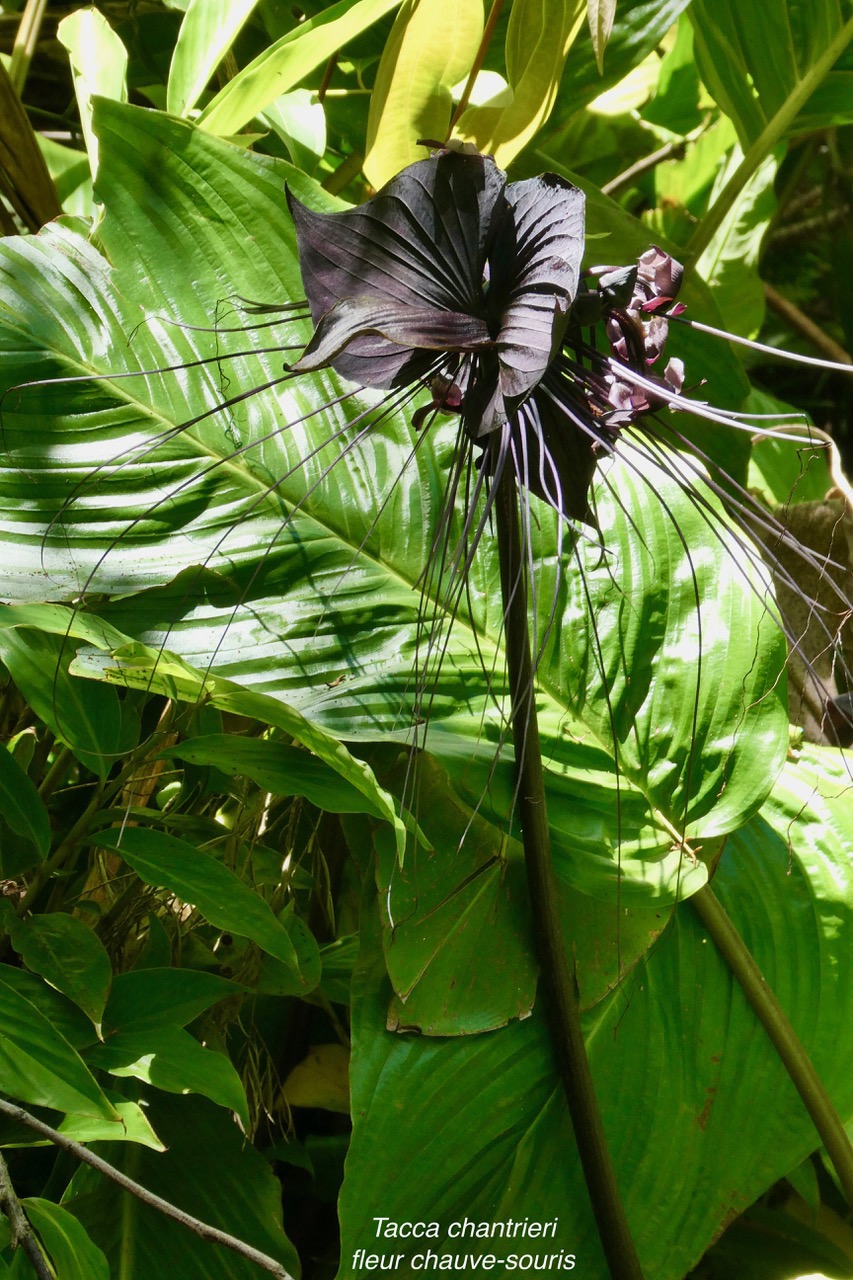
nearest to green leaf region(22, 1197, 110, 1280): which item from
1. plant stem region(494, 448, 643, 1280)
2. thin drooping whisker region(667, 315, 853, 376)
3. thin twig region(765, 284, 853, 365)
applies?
plant stem region(494, 448, 643, 1280)

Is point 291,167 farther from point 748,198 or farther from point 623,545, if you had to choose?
point 748,198

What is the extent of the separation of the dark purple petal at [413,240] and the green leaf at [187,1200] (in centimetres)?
54

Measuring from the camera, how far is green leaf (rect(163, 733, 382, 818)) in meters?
0.57

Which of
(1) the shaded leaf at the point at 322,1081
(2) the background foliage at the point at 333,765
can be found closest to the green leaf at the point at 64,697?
(2) the background foliage at the point at 333,765

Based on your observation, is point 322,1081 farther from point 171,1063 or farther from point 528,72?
point 528,72

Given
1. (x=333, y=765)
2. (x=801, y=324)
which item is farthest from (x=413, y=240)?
(x=801, y=324)

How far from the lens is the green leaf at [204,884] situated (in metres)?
0.56

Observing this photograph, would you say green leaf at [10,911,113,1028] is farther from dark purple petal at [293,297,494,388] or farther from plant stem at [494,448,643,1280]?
dark purple petal at [293,297,494,388]

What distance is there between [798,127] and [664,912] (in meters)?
0.93

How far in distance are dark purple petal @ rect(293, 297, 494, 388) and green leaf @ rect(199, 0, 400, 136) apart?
1.45 ft

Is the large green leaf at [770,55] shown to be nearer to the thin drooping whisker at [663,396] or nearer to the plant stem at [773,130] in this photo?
the plant stem at [773,130]

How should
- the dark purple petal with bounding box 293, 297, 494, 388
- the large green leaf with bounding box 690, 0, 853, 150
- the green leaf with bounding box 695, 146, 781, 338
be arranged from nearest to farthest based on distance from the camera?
1. the dark purple petal with bounding box 293, 297, 494, 388
2. the large green leaf with bounding box 690, 0, 853, 150
3. the green leaf with bounding box 695, 146, 781, 338

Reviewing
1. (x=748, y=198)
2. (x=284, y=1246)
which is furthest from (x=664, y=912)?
(x=748, y=198)

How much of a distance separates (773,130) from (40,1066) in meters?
1.11
